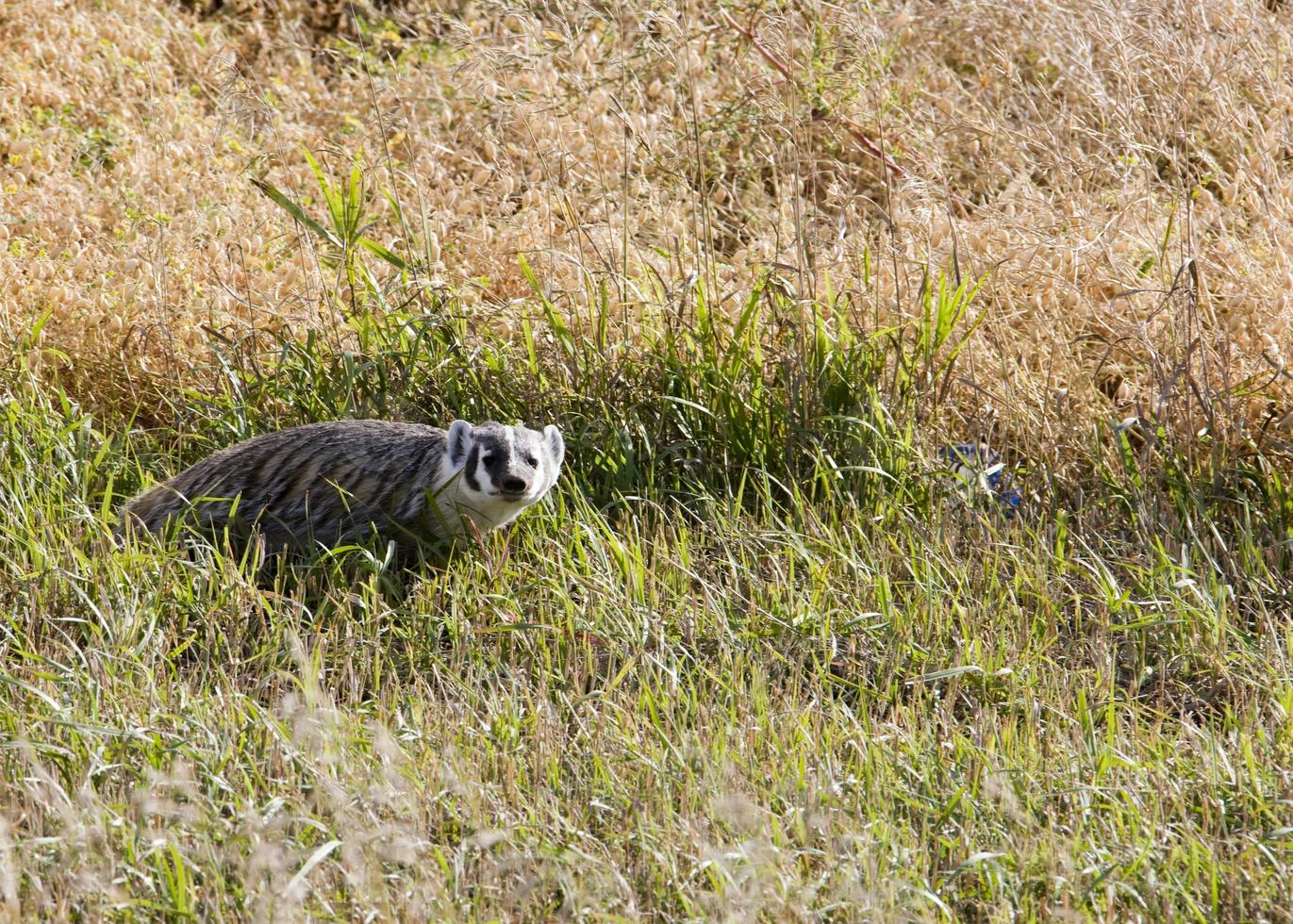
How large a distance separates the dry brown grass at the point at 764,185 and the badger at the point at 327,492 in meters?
0.83

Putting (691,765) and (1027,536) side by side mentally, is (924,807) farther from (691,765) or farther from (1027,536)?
(1027,536)

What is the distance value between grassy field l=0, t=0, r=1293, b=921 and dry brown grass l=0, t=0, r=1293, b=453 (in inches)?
1.4

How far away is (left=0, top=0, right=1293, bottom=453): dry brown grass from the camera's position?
16.8 ft

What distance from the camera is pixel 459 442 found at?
454 cm

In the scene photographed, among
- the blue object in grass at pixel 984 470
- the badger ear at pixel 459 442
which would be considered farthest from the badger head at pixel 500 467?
the blue object in grass at pixel 984 470

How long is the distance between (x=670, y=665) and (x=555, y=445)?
0.98 meters

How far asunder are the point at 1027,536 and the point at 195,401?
3.12 metres

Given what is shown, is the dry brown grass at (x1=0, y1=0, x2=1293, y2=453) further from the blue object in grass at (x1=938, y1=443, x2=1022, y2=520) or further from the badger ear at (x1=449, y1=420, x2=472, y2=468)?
the badger ear at (x1=449, y1=420, x2=472, y2=468)

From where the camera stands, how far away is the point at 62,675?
3660 mm

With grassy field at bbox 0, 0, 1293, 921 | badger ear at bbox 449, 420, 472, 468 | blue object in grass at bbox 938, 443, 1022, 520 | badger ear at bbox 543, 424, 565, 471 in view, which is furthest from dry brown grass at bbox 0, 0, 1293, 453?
badger ear at bbox 449, 420, 472, 468

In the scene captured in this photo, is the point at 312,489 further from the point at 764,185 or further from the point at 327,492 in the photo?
the point at 764,185

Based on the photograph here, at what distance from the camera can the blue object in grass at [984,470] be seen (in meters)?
4.80

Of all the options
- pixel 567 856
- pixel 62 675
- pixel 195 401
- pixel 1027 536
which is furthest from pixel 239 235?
pixel 567 856

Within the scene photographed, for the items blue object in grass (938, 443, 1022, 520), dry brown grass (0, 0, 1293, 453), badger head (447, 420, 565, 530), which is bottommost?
badger head (447, 420, 565, 530)
